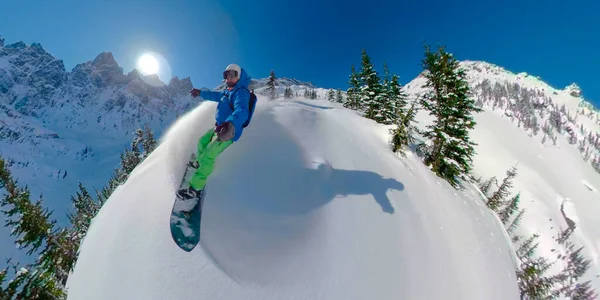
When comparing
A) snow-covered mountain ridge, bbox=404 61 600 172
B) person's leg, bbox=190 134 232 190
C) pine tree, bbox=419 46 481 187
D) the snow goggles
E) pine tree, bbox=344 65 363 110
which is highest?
snow-covered mountain ridge, bbox=404 61 600 172

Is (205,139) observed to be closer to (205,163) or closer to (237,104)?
(205,163)

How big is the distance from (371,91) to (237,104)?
27.3m

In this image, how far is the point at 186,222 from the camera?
3.52 m

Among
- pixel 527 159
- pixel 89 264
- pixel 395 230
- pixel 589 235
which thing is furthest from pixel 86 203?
pixel 527 159

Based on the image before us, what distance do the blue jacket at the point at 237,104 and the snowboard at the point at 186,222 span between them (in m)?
1.14

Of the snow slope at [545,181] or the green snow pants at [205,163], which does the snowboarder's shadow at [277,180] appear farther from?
the snow slope at [545,181]

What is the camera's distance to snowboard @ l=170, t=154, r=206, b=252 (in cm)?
340

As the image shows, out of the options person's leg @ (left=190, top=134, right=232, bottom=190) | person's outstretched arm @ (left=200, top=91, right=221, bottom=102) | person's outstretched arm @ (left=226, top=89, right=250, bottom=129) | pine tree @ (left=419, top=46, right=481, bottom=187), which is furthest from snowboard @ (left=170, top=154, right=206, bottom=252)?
pine tree @ (left=419, top=46, right=481, bottom=187)

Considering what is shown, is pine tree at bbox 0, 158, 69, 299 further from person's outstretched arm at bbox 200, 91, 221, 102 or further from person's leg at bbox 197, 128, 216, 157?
person's leg at bbox 197, 128, 216, 157

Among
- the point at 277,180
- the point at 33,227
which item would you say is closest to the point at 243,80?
the point at 277,180

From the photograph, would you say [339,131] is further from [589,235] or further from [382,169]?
[589,235]

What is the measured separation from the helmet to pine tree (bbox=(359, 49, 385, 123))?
23826 mm

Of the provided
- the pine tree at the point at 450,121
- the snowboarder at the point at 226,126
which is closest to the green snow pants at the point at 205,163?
the snowboarder at the point at 226,126

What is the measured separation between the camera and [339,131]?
8.11 m
